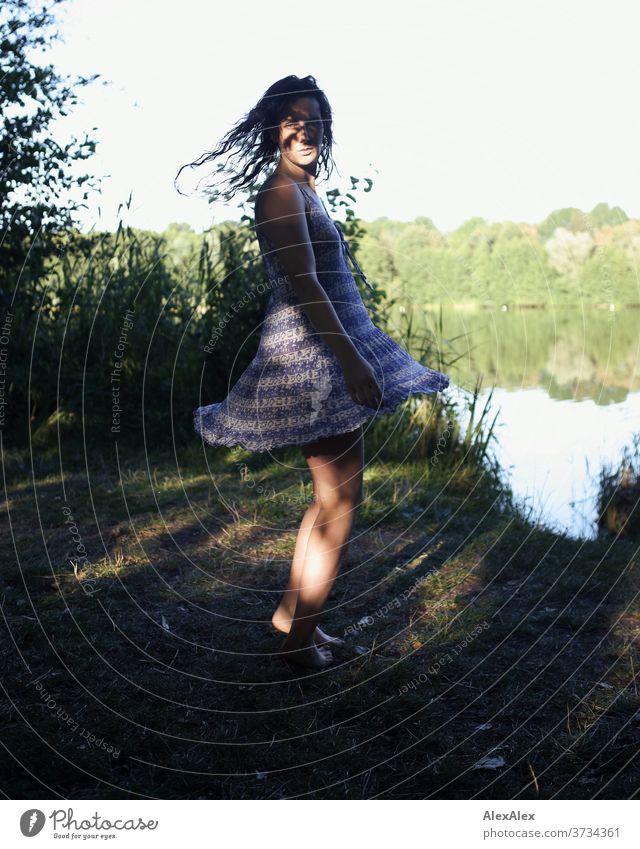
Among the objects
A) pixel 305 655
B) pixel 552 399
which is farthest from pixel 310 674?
pixel 552 399

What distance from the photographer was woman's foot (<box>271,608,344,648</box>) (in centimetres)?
327

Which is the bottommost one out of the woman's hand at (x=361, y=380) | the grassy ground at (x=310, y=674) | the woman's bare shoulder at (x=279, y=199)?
the grassy ground at (x=310, y=674)

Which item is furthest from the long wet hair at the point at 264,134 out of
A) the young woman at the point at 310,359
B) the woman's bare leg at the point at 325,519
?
the woman's bare leg at the point at 325,519

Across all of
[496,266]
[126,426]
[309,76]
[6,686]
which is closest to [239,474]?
[126,426]

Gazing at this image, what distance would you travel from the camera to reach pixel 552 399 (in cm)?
1101

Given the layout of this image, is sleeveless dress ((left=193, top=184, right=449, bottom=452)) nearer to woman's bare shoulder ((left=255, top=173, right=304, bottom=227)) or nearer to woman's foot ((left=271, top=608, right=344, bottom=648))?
woman's bare shoulder ((left=255, top=173, right=304, bottom=227))

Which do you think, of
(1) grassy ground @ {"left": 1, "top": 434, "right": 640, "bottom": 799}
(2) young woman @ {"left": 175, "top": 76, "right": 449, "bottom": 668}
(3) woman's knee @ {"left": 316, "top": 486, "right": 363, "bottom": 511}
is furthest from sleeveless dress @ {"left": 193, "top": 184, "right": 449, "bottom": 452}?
(1) grassy ground @ {"left": 1, "top": 434, "right": 640, "bottom": 799}

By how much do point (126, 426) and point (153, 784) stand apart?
15.3ft

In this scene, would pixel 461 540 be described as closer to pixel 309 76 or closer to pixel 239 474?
pixel 239 474

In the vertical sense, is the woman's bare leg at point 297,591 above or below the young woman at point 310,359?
below

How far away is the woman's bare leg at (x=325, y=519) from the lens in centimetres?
290

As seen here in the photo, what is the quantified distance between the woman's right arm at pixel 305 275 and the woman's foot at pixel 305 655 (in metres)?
0.99

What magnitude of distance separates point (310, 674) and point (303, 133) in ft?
6.26

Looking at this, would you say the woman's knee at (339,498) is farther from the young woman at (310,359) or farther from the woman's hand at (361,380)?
the woman's hand at (361,380)
